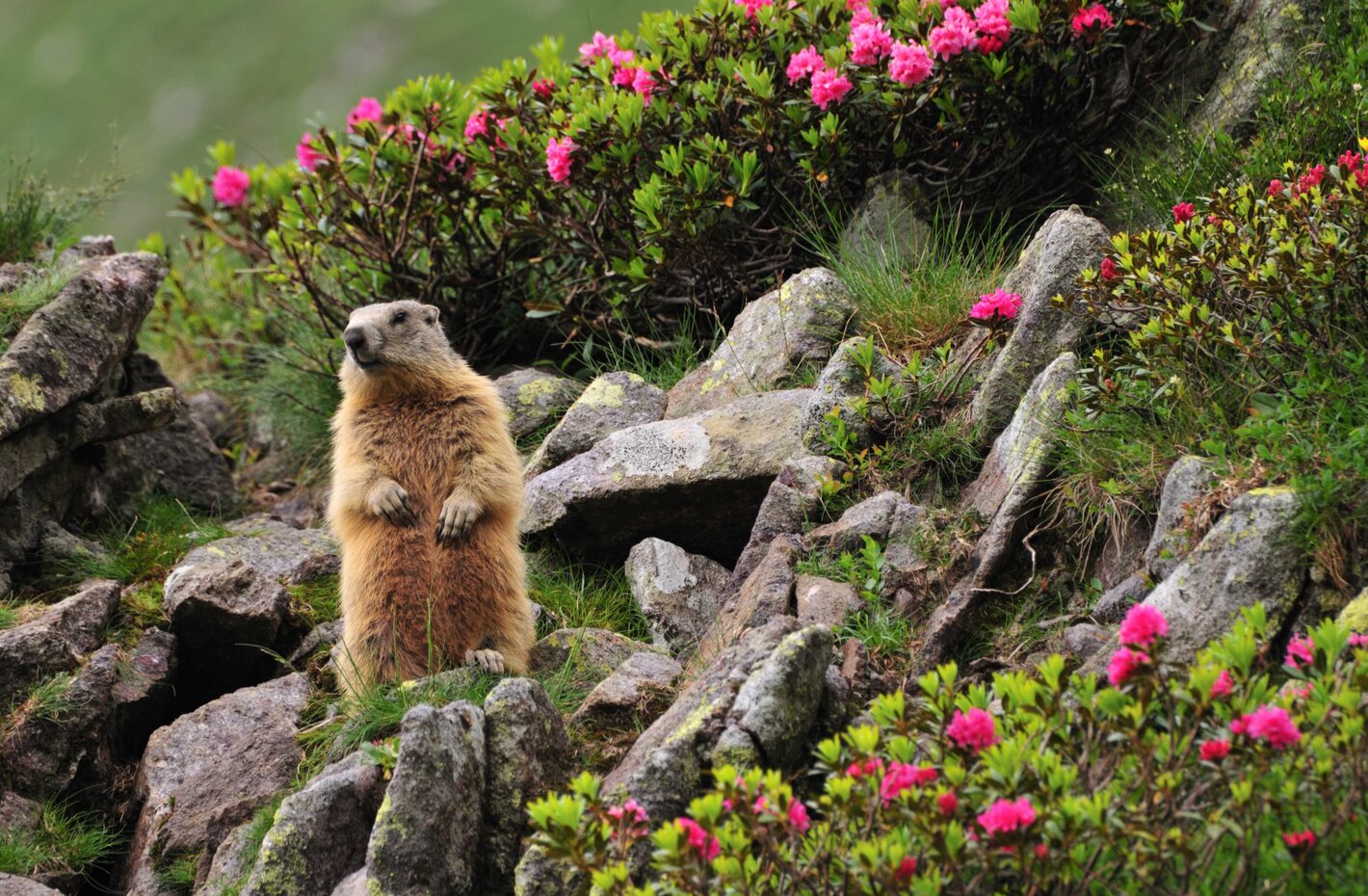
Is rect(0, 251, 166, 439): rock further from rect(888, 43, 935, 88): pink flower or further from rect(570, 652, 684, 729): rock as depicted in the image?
rect(888, 43, 935, 88): pink flower

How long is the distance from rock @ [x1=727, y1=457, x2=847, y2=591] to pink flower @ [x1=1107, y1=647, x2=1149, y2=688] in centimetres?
274

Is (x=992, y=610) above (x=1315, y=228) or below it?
below

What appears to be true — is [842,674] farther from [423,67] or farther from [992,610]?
[423,67]

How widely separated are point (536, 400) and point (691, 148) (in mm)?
1852

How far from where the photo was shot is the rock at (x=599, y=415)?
796 cm

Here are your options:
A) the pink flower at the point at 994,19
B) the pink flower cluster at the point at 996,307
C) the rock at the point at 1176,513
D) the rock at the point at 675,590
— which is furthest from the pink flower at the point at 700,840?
the pink flower at the point at 994,19

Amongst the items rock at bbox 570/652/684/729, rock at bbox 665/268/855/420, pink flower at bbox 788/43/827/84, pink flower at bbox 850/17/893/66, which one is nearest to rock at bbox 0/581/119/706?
rock at bbox 570/652/684/729

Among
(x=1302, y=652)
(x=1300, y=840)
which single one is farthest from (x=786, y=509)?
(x=1300, y=840)

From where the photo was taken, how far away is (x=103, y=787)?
6.32 m

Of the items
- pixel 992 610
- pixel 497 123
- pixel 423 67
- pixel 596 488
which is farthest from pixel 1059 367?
pixel 423 67

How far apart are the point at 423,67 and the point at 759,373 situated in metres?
36.1

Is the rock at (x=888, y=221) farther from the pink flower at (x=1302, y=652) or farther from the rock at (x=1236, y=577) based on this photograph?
the pink flower at (x=1302, y=652)

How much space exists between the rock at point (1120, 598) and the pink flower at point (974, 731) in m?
1.56

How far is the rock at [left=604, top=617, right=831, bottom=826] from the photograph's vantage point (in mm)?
4641
